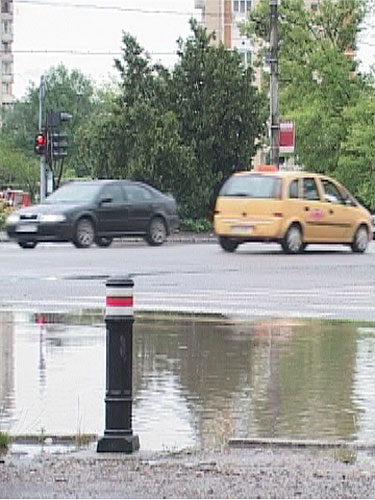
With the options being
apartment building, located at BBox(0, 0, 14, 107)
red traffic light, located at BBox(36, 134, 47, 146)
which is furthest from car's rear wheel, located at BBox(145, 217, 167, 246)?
apartment building, located at BBox(0, 0, 14, 107)

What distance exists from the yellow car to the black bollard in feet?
66.9

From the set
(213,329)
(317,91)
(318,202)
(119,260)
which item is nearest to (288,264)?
(119,260)

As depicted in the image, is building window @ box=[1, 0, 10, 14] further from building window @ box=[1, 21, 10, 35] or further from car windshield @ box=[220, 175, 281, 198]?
car windshield @ box=[220, 175, 281, 198]

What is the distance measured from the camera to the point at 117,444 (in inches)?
329

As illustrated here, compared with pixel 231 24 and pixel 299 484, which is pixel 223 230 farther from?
pixel 231 24

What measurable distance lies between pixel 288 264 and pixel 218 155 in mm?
18737

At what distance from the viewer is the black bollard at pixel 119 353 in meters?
8.57

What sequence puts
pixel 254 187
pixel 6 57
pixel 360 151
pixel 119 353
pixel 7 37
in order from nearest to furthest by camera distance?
1. pixel 119 353
2. pixel 254 187
3. pixel 360 151
4. pixel 7 37
5. pixel 6 57

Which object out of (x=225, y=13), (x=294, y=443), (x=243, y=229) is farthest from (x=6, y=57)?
(x=294, y=443)

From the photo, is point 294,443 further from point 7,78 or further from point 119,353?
point 7,78

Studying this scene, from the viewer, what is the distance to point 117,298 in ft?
28.2

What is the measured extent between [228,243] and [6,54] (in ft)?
479

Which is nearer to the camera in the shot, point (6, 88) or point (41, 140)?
point (41, 140)

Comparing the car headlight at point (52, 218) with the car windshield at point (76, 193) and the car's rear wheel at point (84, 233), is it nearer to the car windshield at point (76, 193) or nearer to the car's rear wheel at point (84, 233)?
the car's rear wheel at point (84, 233)
